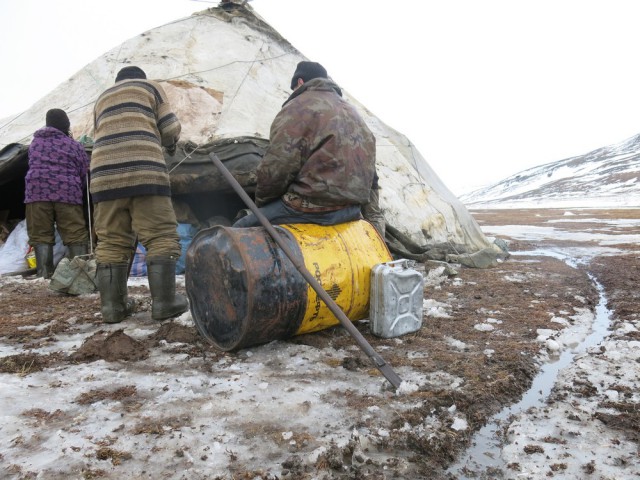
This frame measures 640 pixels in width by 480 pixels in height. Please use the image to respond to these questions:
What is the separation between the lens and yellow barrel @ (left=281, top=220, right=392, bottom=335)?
2.71 metres

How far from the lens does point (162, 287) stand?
10.7 ft

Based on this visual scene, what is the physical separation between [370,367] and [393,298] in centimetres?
58

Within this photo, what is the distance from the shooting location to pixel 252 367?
2.42 meters

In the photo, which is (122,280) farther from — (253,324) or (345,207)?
(345,207)

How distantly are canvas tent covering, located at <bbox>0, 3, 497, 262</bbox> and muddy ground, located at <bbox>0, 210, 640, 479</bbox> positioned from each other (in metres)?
1.67

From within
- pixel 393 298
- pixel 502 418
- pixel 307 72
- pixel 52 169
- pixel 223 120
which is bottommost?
pixel 502 418

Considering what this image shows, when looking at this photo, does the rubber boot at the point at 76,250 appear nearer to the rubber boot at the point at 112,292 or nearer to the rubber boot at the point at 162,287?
the rubber boot at the point at 112,292

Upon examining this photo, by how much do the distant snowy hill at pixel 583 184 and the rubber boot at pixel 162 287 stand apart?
6170 cm

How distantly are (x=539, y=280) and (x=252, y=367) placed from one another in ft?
12.7

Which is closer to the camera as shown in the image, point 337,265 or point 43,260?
point 337,265

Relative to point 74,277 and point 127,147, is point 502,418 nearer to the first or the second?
point 127,147

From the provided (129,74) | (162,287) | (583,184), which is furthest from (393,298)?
(583,184)

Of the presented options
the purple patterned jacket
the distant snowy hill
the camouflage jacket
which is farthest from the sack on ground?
the distant snowy hill

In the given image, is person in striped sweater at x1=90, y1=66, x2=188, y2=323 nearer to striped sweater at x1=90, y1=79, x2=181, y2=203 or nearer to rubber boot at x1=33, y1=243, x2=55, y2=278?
striped sweater at x1=90, y1=79, x2=181, y2=203
